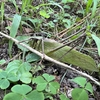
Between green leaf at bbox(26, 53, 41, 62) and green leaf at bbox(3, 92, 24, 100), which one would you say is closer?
green leaf at bbox(3, 92, 24, 100)

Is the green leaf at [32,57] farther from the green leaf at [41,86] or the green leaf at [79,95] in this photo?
the green leaf at [79,95]

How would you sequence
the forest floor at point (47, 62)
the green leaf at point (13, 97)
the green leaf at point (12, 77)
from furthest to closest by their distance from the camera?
the forest floor at point (47, 62), the green leaf at point (12, 77), the green leaf at point (13, 97)

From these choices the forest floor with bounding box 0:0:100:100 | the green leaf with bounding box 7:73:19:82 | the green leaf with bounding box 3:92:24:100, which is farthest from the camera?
the forest floor with bounding box 0:0:100:100

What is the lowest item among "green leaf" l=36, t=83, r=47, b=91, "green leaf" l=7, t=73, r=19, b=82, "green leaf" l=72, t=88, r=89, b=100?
"green leaf" l=72, t=88, r=89, b=100

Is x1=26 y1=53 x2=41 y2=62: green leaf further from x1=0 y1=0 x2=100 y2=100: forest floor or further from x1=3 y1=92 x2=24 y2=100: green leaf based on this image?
x1=3 y1=92 x2=24 y2=100: green leaf

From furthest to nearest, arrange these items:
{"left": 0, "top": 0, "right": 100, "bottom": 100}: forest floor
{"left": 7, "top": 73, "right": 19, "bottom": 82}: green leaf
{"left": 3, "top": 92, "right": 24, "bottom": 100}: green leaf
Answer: {"left": 0, "top": 0, "right": 100, "bottom": 100}: forest floor
{"left": 7, "top": 73, "right": 19, "bottom": 82}: green leaf
{"left": 3, "top": 92, "right": 24, "bottom": 100}: green leaf

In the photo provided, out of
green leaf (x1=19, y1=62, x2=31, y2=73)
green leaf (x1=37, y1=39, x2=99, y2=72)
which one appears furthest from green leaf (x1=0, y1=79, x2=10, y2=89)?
green leaf (x1=37, y1=39, x2=99, y2=72)

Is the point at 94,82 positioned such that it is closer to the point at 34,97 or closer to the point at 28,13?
the point at 34,97

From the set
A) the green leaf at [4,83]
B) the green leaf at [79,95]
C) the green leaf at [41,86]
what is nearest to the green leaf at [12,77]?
the green leaf at [4,83]

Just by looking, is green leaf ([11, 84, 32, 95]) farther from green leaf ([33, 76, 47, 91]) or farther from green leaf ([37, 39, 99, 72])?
green leaf ([37, 39, 99, 72])

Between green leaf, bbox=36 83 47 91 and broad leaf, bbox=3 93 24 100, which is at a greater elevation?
green leaf, bbox=36 83 47 91
